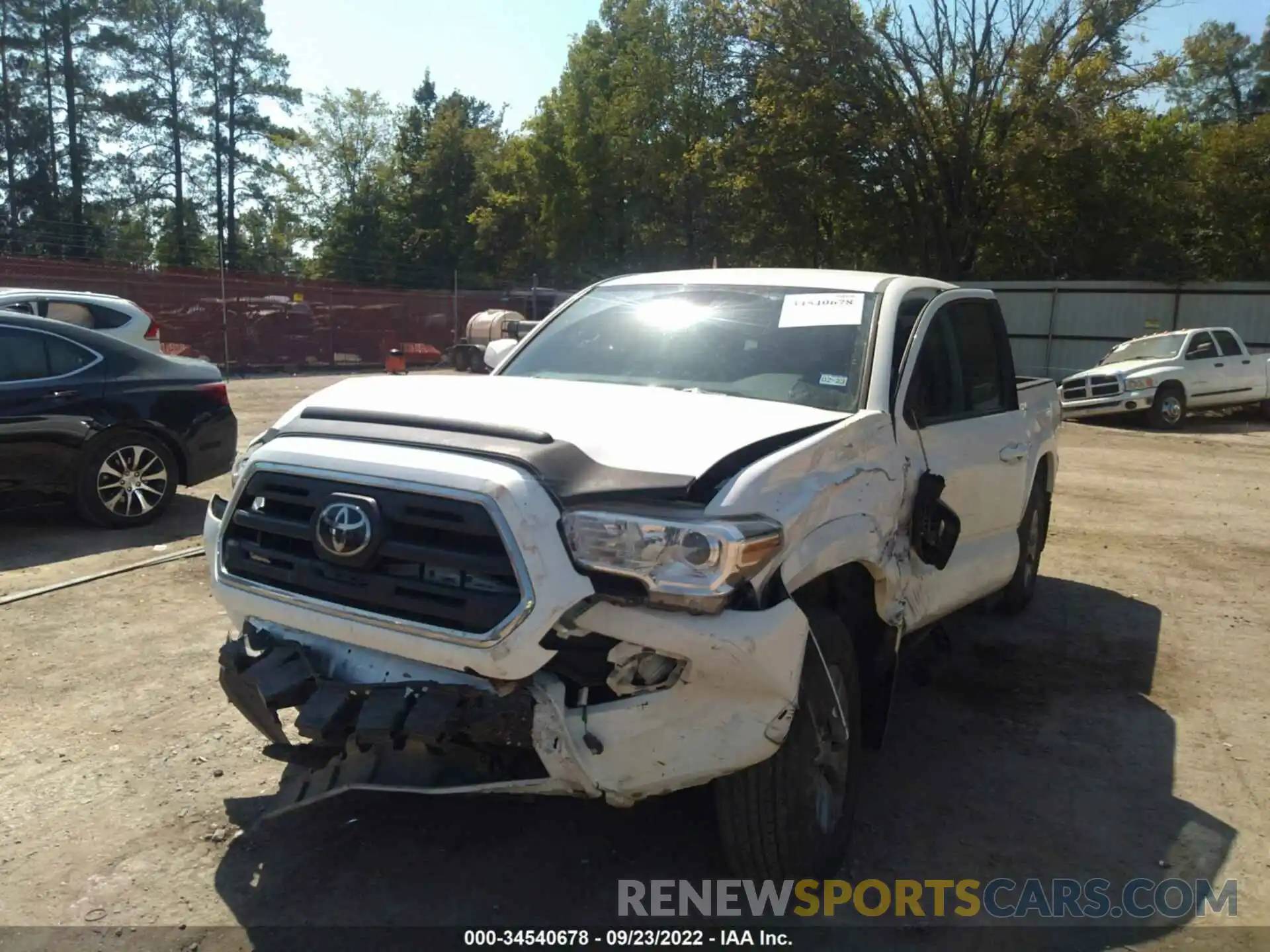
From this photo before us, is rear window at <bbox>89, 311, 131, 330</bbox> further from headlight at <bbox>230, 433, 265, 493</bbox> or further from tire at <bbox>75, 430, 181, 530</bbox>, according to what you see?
headlight at <bbox>230, 433, 265, 493</bbox>

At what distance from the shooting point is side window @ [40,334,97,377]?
7.18 metres

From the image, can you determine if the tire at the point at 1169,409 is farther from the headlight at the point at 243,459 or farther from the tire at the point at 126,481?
the headlight at the point at 243,459

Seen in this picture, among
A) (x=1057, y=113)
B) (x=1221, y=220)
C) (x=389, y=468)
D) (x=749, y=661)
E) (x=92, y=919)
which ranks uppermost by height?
(x=1057, y=113)

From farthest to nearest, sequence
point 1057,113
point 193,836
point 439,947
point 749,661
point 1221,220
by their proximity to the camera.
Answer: point 1221,220 → point 1057,113 → point 193,836 → point 439,947 → point 749,661

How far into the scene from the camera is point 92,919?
297cm

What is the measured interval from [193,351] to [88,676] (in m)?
19.4

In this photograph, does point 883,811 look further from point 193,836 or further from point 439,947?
point 193,836

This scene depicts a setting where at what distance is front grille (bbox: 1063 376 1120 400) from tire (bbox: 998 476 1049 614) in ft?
41.2

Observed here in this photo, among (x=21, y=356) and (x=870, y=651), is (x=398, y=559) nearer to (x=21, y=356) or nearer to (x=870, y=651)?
(x=870, y=651)

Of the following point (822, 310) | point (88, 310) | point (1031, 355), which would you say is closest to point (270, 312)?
point (88, 310)

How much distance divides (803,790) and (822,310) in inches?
77.1

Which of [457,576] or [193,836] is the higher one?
[457,576]

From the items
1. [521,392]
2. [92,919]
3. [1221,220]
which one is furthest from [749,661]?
[1221,220]

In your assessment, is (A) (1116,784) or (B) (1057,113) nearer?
(A) (1116,784)
